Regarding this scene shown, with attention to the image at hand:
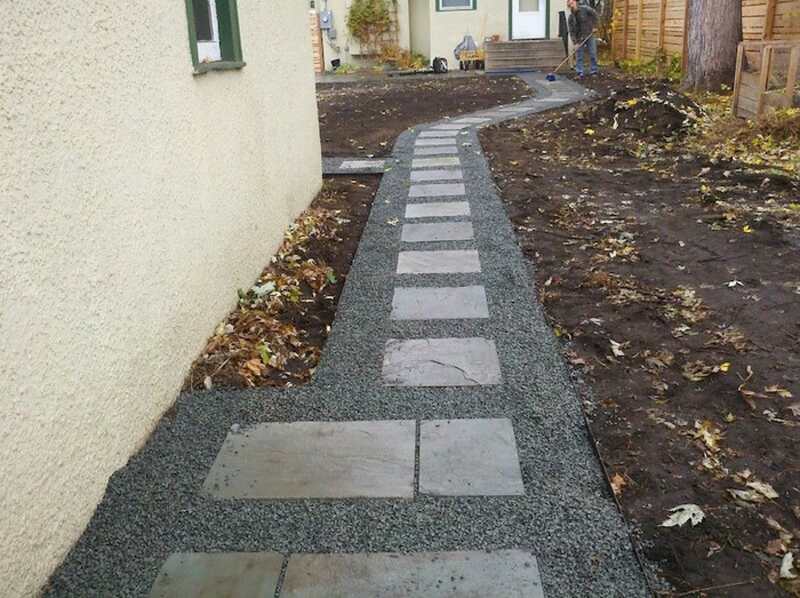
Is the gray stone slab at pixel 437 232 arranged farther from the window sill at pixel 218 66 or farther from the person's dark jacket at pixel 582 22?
the person's dark jacket at pixel 582 22

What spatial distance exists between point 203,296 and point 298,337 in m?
0.55

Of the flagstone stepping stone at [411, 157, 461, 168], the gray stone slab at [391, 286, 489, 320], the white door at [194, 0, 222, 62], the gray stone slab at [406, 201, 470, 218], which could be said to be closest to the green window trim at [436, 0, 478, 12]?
the flagstone stepping stone at [411, 157, 461, 168]

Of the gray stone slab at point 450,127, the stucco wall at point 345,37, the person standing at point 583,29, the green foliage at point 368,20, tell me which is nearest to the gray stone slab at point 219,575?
the gray stone slab at point 450,127

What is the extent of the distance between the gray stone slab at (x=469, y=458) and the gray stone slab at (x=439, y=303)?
3.52 ft

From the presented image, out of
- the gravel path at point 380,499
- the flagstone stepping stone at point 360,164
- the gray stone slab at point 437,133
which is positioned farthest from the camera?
the gray stone slab at point 437,133

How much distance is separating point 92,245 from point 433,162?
5809 millimetres

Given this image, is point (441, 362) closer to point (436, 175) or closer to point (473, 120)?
point (436, 175)

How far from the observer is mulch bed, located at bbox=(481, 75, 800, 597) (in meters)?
2.10

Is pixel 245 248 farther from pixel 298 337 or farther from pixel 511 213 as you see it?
pixel 511 213

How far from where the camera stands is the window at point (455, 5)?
18.5 meters

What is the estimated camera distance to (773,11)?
386 inches

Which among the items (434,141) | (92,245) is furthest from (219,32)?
(434,141)

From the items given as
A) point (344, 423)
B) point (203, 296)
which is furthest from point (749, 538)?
point (203, 296)

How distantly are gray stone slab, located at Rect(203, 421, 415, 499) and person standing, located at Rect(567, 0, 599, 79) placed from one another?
14944 millimetres
